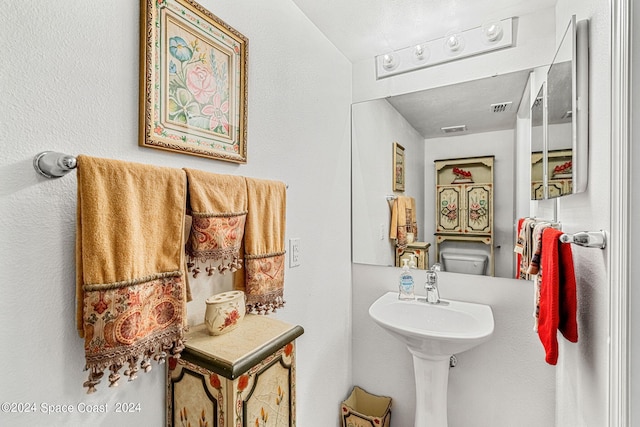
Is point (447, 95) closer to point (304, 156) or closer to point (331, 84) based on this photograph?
point (331, 84)

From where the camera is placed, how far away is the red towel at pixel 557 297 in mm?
888

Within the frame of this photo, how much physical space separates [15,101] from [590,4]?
5.03ft

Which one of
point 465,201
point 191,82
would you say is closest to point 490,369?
point 465,201

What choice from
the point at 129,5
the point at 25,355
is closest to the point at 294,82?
the point at 129,5

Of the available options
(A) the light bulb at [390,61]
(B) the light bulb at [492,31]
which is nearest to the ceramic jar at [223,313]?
(A) the light bulb at [390,61]

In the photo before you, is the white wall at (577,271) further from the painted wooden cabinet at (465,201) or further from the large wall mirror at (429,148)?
the painted wooden cabinet at (465,201)

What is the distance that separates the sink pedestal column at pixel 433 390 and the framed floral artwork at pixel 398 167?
89cm

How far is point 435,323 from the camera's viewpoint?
1508 millimetres

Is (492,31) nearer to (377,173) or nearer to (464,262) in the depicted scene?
(377,173)

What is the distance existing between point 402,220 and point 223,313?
1188 millimetres

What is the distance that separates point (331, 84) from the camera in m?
1.63

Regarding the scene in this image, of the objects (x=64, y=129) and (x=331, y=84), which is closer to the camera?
(x=64, y=129)

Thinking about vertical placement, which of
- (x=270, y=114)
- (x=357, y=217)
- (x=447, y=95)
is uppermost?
(x=447, y=95)

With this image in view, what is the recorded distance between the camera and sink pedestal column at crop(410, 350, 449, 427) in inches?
54.7
